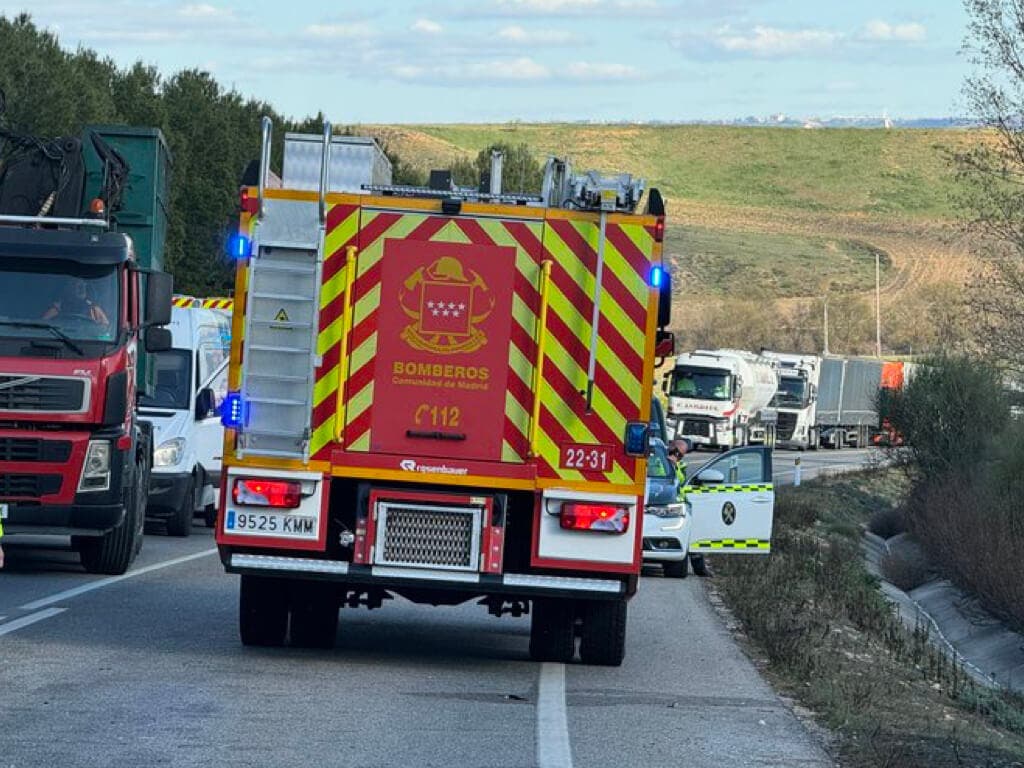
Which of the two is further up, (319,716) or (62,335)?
(62,335)

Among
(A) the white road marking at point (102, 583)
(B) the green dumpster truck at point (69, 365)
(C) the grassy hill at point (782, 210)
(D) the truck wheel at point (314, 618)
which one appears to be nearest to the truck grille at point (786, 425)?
(C) the grassy hill at point (782, 210)

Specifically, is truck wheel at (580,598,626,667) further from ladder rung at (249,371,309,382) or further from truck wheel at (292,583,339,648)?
ladder rung at (249,371,309,382)

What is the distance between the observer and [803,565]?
26.0 metres

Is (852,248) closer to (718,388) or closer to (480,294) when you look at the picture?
(718,388)

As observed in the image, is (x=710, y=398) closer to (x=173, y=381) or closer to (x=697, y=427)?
(x=697, y=427)

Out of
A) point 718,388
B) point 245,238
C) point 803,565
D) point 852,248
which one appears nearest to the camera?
point 245,238

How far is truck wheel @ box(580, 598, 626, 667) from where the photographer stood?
522 inches

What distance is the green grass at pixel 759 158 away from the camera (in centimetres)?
15088

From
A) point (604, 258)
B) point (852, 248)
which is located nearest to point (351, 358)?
point (604, 258)

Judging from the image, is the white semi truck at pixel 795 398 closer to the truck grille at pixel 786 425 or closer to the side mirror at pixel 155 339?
the truck grille at pixel 786 425

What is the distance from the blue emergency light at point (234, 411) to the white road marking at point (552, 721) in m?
2.38

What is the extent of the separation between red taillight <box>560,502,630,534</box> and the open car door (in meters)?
10.2

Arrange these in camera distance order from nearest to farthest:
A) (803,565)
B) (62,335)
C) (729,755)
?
(729,755), (62,335), (803,565)

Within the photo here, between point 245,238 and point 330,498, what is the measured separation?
1.63 metres
